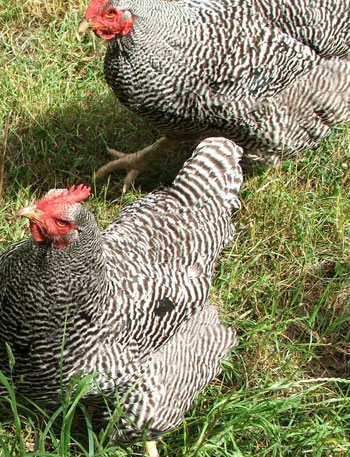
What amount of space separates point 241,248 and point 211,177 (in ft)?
2.52

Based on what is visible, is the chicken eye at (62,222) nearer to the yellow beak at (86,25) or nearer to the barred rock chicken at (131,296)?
the barred rock chicken at (131,296)

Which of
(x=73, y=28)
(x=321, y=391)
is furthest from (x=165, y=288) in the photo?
(x=73, y=28)

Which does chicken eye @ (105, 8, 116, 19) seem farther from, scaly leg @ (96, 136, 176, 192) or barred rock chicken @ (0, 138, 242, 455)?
scaly leg @ (96, 136, 176, 192)

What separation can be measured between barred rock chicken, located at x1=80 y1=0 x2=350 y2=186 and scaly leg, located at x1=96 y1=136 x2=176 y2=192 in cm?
21

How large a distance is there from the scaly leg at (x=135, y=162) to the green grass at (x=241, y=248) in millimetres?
109

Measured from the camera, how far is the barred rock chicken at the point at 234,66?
153 inches

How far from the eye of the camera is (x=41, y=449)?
2652mm

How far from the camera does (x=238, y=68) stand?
4.01 meters

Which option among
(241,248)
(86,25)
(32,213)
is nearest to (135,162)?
(241,248)

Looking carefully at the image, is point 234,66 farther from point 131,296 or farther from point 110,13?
point 131,296

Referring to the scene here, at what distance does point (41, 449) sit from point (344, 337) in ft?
7.19

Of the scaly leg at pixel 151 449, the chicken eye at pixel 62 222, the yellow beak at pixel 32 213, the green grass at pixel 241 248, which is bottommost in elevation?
the scaly leg at pixel 151 449

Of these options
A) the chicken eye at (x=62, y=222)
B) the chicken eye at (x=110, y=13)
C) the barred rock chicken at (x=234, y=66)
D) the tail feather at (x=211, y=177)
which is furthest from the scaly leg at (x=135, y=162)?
the chicken eye at (x=62, y=222)

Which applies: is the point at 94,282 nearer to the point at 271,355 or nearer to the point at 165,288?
the point at 165,288
